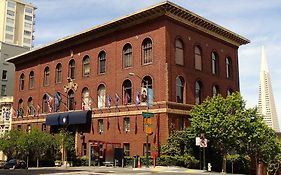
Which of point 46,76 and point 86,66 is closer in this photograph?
point 86,66

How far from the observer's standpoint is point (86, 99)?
192 ft

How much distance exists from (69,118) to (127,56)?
42.0 feet

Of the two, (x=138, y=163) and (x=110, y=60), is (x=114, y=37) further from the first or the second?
(x=138, y=163)

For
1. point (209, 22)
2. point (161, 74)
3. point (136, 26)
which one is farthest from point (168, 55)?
point (209, 22)

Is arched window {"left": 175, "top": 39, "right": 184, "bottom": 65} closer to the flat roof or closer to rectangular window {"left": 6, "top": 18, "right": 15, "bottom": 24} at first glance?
the flat roof

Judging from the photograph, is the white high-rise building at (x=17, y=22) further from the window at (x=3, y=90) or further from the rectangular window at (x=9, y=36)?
the window at (x=3, y=90)

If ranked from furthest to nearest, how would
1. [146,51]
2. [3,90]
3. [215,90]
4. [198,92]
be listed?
[3,90] → [215,90] → [198,92] → [146,51]

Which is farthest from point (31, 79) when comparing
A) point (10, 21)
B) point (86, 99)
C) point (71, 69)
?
point (10, 21)

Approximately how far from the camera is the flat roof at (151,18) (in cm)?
4853

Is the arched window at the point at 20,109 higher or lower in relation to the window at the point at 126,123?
higher

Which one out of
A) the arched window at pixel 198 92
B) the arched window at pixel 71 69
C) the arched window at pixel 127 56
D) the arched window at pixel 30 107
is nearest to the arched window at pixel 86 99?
the arched window at pixel 71 69

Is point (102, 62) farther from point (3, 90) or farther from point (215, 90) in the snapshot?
point (3, 90)

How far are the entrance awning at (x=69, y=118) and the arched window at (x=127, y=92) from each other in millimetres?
6584

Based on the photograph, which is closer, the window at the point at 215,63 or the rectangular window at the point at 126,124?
the rectangular window at the point at 126,124
